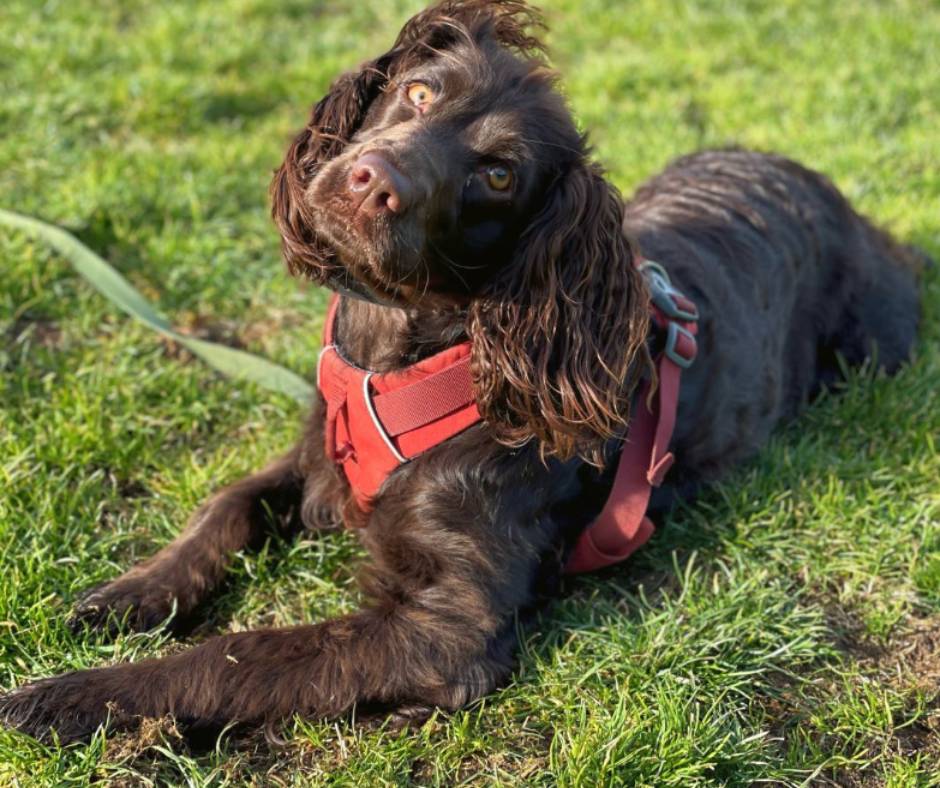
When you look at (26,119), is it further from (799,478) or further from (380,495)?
(799,478)

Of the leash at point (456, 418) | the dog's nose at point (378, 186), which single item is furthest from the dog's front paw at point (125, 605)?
the dog's nose at point (378, 186)

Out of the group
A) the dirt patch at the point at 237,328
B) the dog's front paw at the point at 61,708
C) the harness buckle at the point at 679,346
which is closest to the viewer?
the dog's front paw at the point at 61,708

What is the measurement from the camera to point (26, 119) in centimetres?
481

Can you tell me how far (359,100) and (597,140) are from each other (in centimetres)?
272

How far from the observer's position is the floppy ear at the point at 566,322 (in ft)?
8.09

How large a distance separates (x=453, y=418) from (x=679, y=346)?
69cm

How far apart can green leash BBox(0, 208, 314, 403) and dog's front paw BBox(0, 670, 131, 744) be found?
132 cm

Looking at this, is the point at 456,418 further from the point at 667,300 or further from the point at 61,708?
the point at 61,708

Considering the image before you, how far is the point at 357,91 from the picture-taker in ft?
9.15

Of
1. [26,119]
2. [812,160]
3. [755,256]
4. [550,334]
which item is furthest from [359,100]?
[812,160]

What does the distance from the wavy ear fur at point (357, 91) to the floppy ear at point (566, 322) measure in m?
0.48

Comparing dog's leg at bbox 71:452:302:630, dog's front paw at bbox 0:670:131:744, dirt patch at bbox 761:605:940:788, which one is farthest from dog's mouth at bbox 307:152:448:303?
dirt patch at bbox 761:605:940:788

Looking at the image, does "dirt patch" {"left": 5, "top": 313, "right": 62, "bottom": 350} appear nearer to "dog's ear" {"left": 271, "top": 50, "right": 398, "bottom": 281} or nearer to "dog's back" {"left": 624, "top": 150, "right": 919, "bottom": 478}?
"dog's ear" {"left": 271, "top": 50, "right": 398, "bottom": 281}

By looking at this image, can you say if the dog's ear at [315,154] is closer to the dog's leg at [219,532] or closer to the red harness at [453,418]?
the red harness at [453,418]
